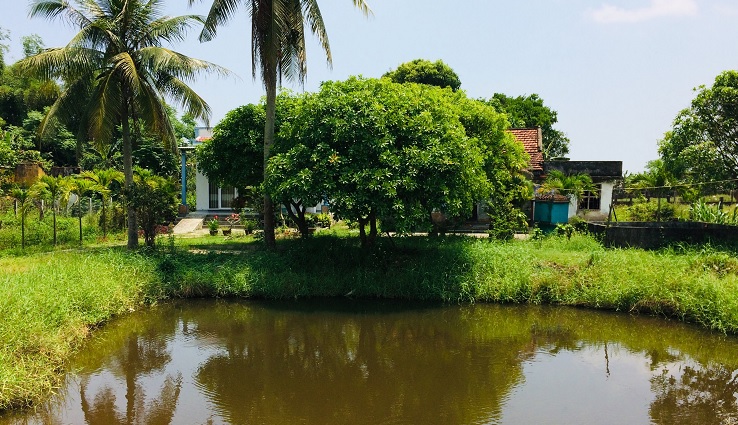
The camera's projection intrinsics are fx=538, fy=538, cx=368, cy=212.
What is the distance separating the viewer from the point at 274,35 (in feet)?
42.3

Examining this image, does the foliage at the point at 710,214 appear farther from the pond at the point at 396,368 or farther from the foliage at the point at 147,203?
the foliage at the point at 147,203

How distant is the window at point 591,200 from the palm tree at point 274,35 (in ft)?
40.5

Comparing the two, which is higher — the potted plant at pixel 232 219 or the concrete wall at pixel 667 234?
the potted plant at pixel 232 219

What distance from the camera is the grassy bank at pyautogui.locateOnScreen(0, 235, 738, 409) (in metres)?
9.86

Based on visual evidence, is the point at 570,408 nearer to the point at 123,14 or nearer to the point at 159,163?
the point at 123,14

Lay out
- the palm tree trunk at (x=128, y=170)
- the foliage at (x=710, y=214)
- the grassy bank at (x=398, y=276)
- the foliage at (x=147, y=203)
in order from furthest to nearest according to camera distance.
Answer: the palm tree trunk at (x=128, y=170) → the foliage at (x=147, y=203) → the foliage at (x=710, y=214) → the grassy bank at (x=398, y=276)

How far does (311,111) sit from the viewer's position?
12.3 meters

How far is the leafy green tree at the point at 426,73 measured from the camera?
105 feet

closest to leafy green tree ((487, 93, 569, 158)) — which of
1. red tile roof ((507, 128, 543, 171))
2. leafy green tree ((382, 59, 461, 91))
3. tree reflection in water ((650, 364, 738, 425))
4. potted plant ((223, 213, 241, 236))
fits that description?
leafy green tree ((382, 59, 461, 91))

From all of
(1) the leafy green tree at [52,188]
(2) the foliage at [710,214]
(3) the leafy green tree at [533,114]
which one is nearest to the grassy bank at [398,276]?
(2) the foliage at [710,214]

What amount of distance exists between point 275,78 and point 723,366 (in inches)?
436

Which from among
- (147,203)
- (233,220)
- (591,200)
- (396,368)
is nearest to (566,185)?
(591,200)

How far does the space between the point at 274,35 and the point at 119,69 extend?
4.38m

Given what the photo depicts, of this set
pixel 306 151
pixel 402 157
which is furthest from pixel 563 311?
pixel 306 151
